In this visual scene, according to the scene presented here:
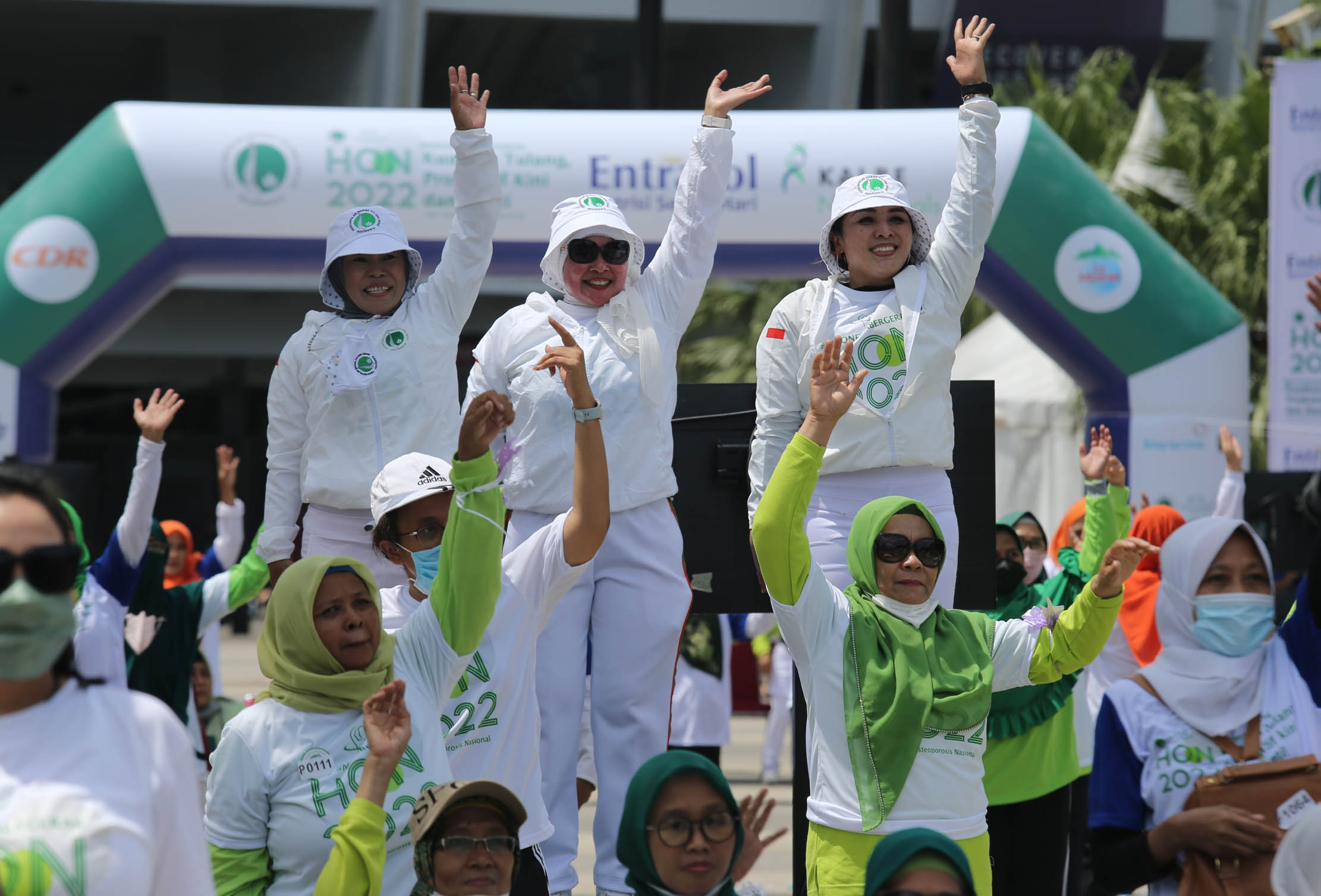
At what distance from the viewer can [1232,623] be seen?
12.0ft

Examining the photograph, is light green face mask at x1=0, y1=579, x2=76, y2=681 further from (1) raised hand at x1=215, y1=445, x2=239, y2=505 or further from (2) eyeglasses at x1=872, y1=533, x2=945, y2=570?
(1) raised hand at x1=215, y1=445, x2=239, y2=505

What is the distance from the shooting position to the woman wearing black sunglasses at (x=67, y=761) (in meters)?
2.13

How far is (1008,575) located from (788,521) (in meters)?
2.16

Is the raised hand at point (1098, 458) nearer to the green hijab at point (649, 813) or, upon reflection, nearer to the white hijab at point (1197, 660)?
the white hijab at point (1197, 660)

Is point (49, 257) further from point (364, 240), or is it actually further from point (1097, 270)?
point (1097, 270)

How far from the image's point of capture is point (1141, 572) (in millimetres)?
6234

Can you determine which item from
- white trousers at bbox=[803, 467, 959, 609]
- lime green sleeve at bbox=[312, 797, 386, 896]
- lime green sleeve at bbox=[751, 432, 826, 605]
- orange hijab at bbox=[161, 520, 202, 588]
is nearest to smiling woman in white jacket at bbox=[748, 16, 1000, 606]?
white trousers at bbox=[803, 467, 959, 609]

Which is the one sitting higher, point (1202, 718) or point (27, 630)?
point (27, 630)

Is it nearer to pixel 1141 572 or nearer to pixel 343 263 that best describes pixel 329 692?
pixel 343 263

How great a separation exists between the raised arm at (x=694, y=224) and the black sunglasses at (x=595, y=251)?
5.0 inches

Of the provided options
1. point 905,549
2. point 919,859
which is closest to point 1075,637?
point 905,549

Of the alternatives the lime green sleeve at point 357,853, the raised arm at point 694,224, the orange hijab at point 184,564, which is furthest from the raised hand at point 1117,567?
the orange hijab at point 184,564

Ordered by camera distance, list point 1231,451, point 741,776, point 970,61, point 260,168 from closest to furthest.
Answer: point 970,61 < point 1231,451 < point 260,168 < point 741,776

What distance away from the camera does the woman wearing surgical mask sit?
3.42 meters
